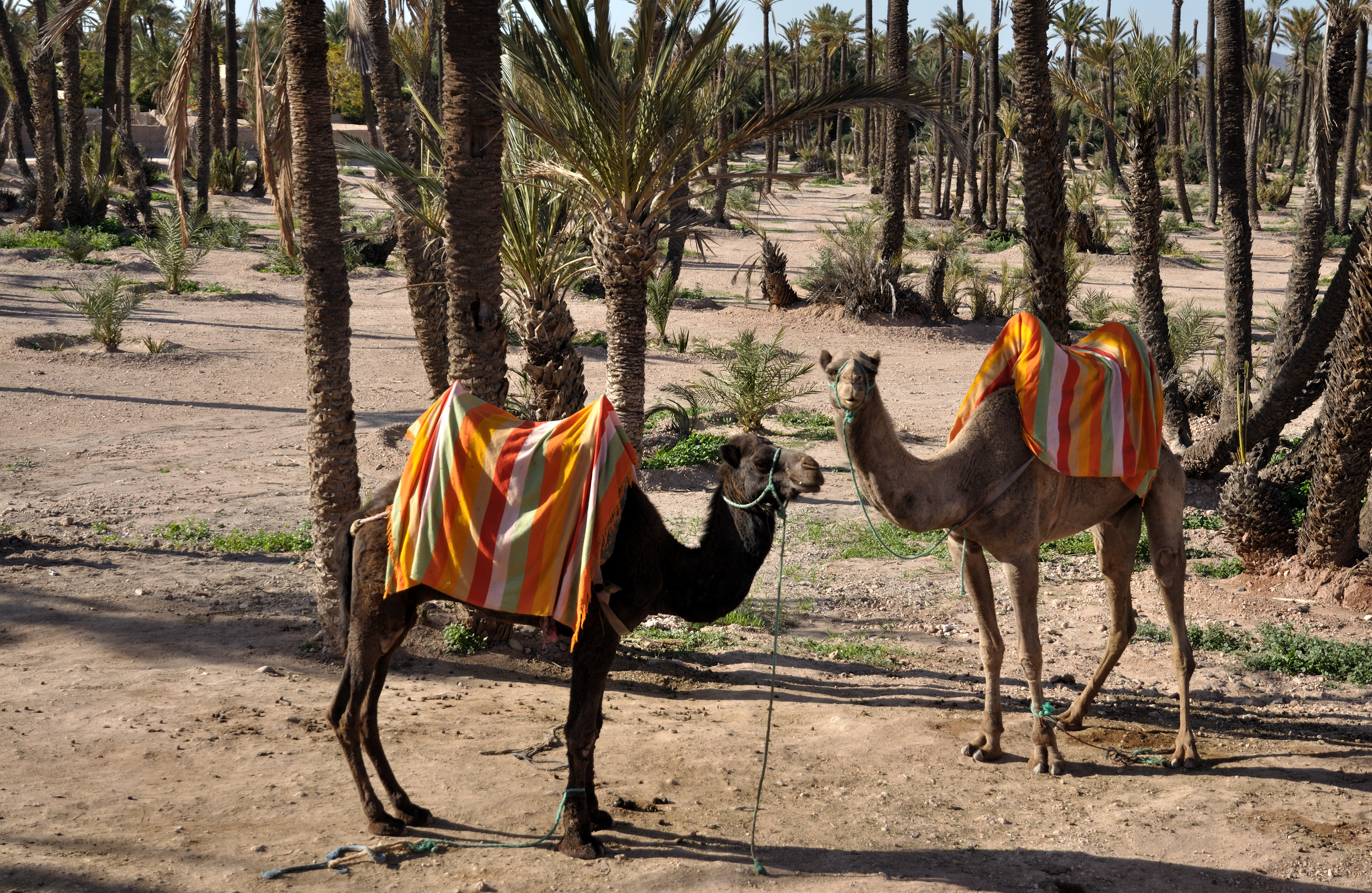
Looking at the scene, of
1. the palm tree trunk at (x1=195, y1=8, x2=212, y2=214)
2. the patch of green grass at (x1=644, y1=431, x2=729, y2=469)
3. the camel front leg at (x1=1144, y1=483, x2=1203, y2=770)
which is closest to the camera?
the camel front leg at (x1=1144, y1=483, x2=1203, y2=770)

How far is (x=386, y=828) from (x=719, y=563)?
196cm

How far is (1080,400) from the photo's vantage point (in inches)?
243

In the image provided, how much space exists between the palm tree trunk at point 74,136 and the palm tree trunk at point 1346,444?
Result: 2735 centimetres

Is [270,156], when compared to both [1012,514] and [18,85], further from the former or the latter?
[18,85]

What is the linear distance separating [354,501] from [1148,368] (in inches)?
209

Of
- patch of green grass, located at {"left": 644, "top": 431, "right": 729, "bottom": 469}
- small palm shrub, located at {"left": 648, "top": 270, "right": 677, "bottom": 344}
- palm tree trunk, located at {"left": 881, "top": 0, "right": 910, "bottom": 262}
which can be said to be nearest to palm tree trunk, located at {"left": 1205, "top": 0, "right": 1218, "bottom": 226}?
palm tree trunk, located at {"left": 881, "top": 0, "right": 910, "bottom": 262}

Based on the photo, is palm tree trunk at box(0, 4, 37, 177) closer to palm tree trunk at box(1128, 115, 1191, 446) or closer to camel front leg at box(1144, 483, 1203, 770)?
palm tree trunk at box(1128, 115, 1191, 446)

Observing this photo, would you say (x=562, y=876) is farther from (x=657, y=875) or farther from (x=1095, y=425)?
(x=1095, y=425)

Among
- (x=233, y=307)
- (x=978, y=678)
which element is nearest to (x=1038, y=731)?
(x=978, y=678)

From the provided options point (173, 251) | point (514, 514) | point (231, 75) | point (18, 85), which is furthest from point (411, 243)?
point (231, 75)

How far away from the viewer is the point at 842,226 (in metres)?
35.4

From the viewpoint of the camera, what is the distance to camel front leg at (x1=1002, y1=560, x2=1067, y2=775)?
6082 mm

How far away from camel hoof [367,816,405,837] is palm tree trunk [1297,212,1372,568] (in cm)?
776

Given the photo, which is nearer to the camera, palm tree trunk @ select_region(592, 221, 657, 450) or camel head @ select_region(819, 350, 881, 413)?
camel head @ select_region(819, 350, 881, 413)
